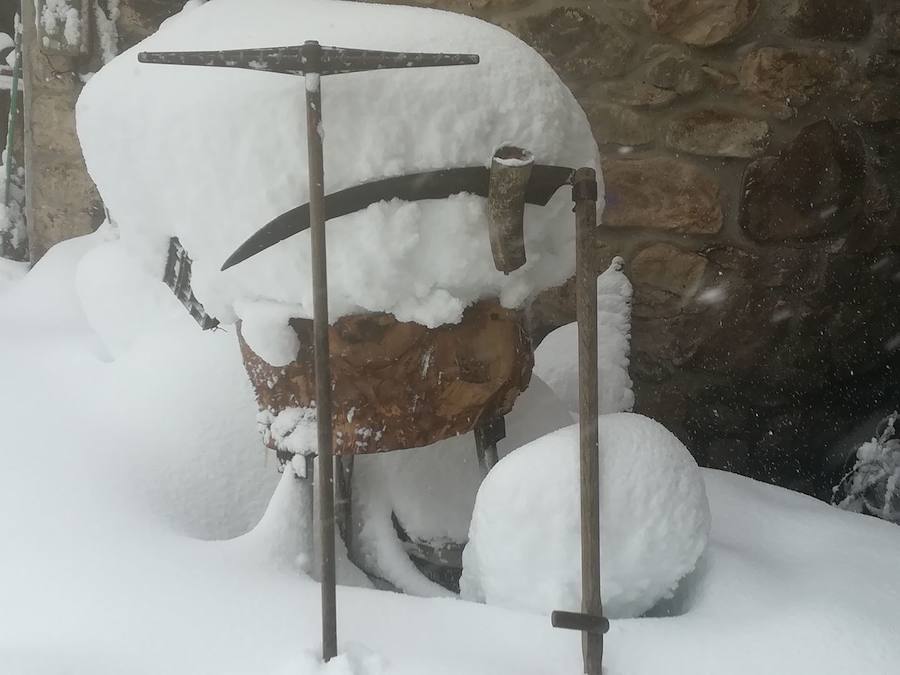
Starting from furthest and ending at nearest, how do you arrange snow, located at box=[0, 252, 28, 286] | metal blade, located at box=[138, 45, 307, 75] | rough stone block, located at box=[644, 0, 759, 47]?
snow, located at box=[0, 252, 28, 286]
rough stone block, located at box=[644, 0, 759, 47]
metal blade, located at box=[138, 45, 307, 75]

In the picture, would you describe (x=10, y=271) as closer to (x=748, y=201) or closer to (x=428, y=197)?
(x=428, y=197)

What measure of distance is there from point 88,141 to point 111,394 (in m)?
0.48

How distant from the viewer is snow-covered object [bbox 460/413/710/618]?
3.08 ft

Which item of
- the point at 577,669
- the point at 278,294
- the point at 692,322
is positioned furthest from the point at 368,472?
the point at 692,322

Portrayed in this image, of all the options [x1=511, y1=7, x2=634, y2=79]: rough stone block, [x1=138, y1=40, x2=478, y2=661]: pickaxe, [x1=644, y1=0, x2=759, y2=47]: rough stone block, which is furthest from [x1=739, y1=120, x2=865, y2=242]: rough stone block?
[x1=138, y1=40, x2=478, y2=661]: pickaxe

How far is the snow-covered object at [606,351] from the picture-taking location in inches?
69.7

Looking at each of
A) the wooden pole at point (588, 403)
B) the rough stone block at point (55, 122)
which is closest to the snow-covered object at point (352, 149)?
the wooden pole at point (588, 403)

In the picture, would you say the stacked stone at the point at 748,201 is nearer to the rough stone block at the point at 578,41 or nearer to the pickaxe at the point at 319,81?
the rough stone block at the point at 578,41

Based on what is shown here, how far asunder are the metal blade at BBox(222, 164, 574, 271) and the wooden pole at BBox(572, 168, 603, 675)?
0.09 meters

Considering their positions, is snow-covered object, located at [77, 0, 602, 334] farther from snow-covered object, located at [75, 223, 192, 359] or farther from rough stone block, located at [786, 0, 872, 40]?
rough stone block, located at [786, 0, 872, 40]

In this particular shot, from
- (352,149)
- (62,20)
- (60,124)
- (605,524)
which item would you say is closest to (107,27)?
(62,20)

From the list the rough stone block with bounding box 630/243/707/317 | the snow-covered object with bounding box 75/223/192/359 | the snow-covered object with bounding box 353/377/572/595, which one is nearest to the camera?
the snow-covered object with bounding box 353/377/572/595

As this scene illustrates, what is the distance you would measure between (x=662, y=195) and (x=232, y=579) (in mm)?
1285

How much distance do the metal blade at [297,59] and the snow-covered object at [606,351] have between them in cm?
100
